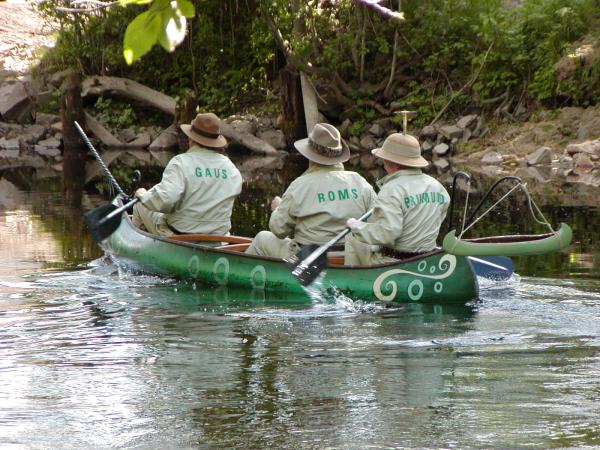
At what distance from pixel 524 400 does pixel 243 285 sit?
149 inches

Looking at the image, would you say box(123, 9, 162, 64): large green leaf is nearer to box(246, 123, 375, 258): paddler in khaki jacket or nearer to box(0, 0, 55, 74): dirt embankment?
box(246, 123, 375, 258): paddler in khaki jacket

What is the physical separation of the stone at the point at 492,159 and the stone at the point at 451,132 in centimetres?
172

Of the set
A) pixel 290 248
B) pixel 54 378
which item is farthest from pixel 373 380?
pixel 290 248

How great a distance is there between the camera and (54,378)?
253 inches

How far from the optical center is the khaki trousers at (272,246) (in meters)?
9.18

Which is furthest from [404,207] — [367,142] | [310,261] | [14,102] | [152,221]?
[14,102]

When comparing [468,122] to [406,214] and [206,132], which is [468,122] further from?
[406,214]

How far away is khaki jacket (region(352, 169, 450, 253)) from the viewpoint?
27.0ft

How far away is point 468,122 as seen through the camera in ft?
81.7

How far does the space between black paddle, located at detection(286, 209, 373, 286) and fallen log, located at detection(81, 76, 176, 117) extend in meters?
20.2

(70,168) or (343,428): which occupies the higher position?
(70,168)

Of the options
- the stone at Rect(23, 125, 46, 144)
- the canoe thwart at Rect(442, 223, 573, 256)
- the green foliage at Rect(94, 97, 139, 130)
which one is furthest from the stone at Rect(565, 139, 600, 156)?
the canoe thwart at Rect(442, 223, 573, 256)

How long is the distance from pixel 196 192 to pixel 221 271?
0.87m

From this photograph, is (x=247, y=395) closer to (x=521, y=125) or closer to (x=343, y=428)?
(x=343, y=428)
